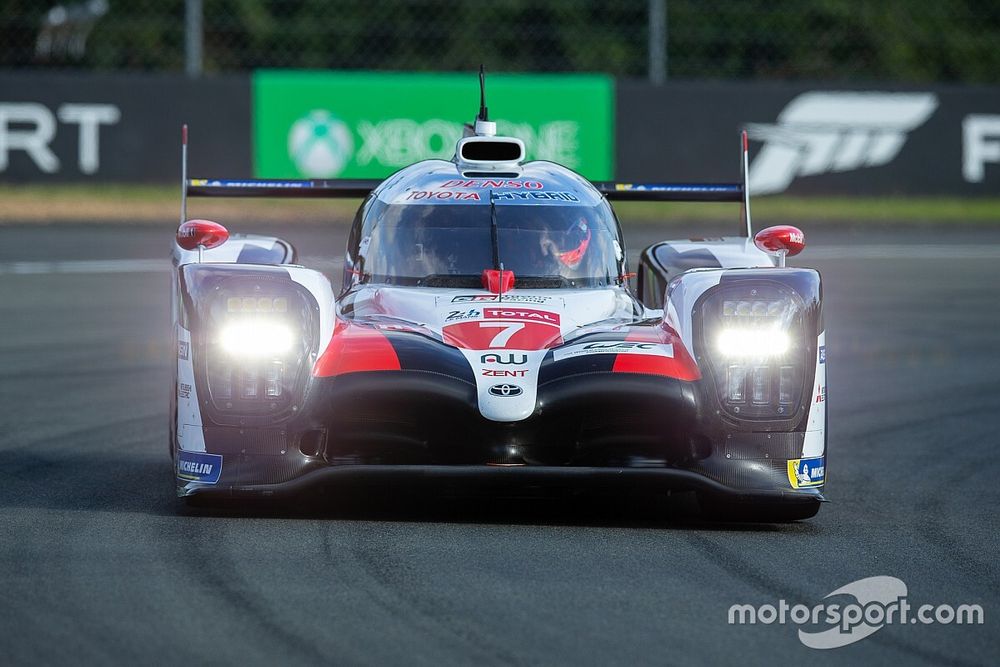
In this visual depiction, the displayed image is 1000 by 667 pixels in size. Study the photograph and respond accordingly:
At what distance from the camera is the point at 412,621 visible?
4.60 m

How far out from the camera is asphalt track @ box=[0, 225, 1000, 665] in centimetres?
440

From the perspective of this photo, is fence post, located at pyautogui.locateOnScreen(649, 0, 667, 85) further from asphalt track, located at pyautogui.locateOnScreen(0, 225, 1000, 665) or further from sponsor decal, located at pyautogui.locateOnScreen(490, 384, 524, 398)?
sponsor decal, located at pyautogui.locateOnScreen(490, 384, 524, 398)

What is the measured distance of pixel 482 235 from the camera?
22.9 feet

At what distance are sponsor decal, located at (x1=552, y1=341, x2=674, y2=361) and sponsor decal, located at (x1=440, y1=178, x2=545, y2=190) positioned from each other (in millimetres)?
1371

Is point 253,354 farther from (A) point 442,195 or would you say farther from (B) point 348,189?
(B) point 348,189

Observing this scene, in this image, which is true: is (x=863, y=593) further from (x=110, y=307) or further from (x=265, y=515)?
(x=110, y=307)

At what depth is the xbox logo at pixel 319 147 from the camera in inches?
769

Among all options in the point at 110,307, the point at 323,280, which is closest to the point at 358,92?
the point at 110,307

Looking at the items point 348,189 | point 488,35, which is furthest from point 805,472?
point 488,35

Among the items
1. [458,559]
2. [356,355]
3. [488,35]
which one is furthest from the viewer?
[488,35]

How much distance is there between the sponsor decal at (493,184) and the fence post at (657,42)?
44.9 ft

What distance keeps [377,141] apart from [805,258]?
524cm

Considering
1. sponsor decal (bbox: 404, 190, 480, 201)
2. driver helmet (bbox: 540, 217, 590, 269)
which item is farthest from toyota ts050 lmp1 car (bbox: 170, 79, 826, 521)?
sponsor decal (bbox: 404, 190, 480, 201)

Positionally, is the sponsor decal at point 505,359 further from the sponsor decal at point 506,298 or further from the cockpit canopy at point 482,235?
the cockpit canopy at point 482,235
